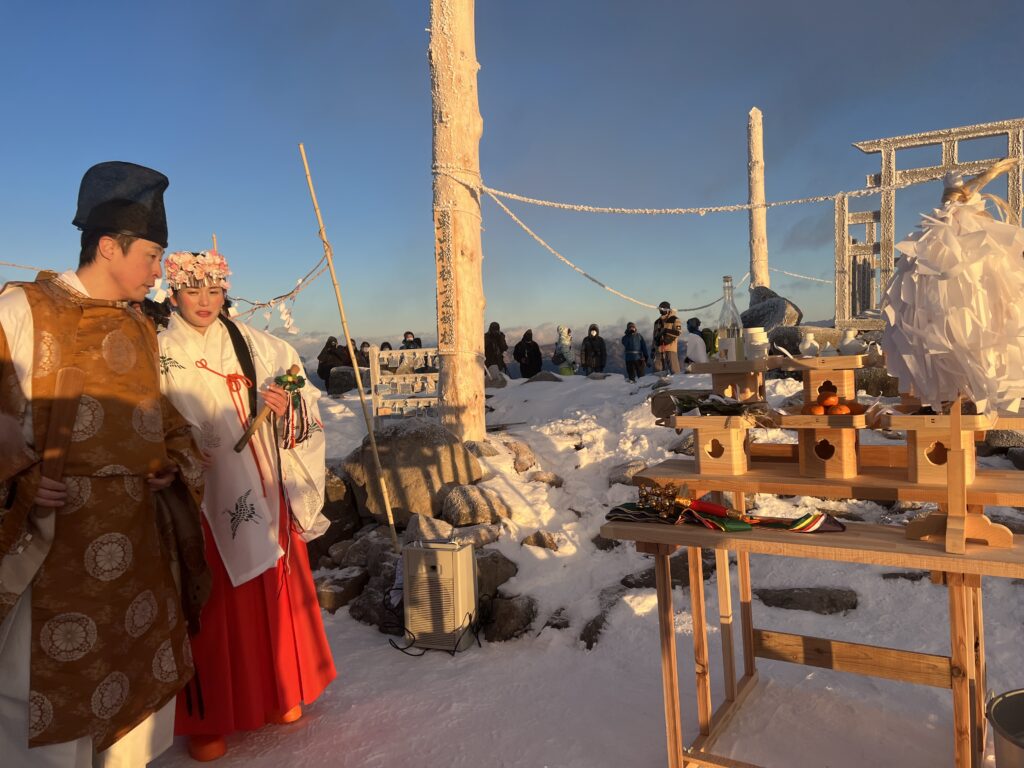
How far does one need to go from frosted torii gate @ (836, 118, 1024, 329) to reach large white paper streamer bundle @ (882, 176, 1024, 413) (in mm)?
9296

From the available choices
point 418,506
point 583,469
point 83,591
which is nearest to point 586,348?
point 583,469

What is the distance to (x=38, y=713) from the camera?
2.37 metres

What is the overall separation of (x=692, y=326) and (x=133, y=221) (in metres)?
12.2

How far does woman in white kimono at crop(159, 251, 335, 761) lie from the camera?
3385 mm

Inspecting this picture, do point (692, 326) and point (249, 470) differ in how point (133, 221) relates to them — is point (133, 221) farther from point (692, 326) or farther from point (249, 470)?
point (692, 326)

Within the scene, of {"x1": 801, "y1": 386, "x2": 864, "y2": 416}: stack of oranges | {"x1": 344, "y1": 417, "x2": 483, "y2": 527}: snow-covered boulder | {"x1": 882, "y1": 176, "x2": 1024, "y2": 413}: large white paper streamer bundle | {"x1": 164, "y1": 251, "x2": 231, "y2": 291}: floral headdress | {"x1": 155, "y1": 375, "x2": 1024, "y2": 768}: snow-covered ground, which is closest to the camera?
{"x1": 882, "y1": 176, "x2": 1024, "y2": 413}: large white paper streamer bundle

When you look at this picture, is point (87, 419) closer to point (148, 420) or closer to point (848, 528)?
point (148, 420)

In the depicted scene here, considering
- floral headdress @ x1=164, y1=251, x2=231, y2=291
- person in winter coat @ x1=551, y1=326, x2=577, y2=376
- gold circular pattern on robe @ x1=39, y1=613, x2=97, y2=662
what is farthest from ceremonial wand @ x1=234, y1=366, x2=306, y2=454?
person in winter coat @ x1=551, y1=326, x2=577, y2=376

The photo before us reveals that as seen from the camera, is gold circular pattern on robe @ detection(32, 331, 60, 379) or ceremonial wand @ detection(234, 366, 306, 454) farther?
ceremonial wand @ detection(234, 366, 306, 454)

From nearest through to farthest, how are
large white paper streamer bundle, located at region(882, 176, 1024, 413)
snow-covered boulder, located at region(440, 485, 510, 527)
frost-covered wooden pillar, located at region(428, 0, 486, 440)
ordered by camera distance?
1. large white paper streamer bundle, located at region(882, 176, 1024, 413)
2. snow-covered boulder, located at region(440, 485, 510, 527)
3. frost-covered wooden pillar, located at region(428, 0, 486, 440)

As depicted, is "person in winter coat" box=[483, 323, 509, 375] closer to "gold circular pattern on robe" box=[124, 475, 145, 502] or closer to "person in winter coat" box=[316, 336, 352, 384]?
"person in winter coat" box=[316, 336, 352, 384]

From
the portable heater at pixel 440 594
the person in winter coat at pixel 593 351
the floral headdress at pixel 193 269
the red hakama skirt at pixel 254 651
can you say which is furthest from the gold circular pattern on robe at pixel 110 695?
the person in winter coat at pixel 593 351

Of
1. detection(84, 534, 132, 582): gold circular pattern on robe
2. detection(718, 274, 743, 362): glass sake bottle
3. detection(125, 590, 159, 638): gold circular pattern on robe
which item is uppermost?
detection(718, 274, 743, 362): glass sake bottle

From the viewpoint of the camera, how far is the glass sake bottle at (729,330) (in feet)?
11.0
